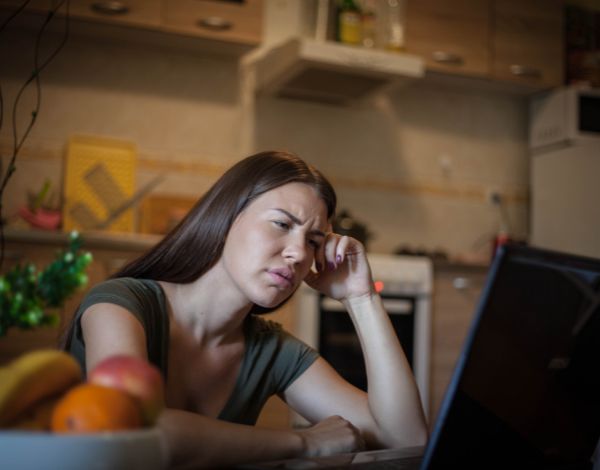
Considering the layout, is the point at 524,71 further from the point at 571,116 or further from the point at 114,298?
the point at 114,298

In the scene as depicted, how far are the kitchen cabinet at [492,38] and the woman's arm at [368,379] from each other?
95.7 inches

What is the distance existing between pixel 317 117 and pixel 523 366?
10.5 ft

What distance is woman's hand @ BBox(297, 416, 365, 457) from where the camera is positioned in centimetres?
92

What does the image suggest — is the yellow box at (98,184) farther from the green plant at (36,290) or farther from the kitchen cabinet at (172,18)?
the green plant at (36,290)

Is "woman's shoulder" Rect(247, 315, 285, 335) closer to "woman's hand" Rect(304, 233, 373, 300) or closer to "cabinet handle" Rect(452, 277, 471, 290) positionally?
"woman's hand" Rect(304, 233, 373, 300)

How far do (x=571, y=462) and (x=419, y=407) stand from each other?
47 cm

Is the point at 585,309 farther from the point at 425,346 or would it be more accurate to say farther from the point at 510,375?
the point at 425,346

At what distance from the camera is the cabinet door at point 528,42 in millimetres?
3830

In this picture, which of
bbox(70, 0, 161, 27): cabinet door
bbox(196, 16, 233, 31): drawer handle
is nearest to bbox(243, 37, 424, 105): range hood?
bbox(196, 16, 233, 31): drawer handle

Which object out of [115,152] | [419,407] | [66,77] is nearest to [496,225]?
[115,152]

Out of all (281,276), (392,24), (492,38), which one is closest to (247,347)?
(281,276)

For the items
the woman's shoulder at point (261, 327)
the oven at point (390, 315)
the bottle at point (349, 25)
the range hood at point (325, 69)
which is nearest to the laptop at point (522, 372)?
the woman's shoulder at point (261, 327)

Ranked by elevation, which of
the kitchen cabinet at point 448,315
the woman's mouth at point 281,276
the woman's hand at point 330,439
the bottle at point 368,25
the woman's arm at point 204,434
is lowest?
the kitchen cabinet at point 448,315

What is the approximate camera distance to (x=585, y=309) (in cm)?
71
